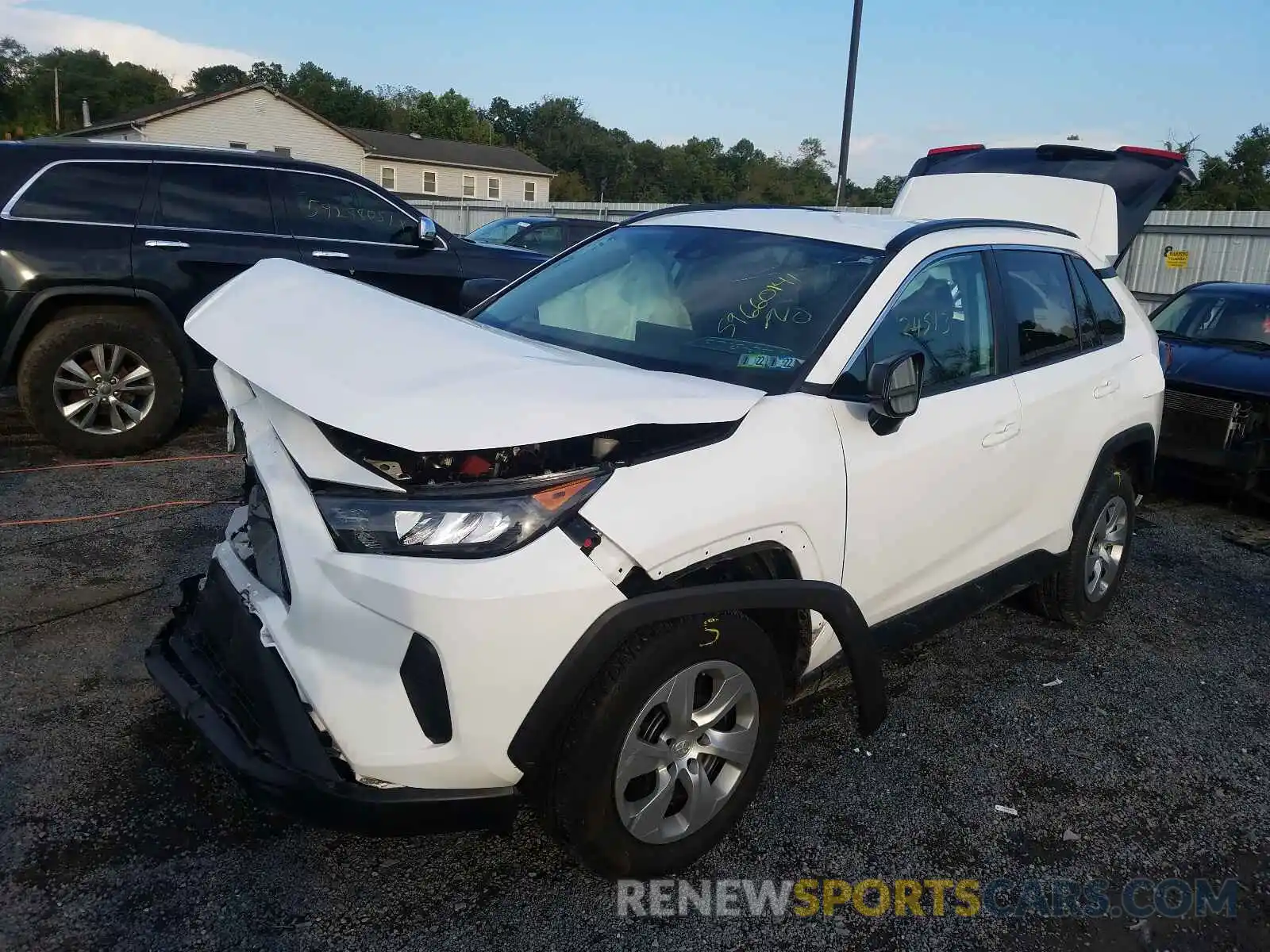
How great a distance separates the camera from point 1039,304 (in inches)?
163

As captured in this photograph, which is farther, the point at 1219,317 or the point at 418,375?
the point at 1219,317

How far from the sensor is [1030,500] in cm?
395

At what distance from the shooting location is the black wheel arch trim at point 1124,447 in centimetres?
437

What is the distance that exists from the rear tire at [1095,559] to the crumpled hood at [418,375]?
2.39 m

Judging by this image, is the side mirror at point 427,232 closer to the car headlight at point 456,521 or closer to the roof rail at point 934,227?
the roof rail at point 934,227

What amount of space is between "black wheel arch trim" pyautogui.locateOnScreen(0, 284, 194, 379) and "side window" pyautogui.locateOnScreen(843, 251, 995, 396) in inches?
204

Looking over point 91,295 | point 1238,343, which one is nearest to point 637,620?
point 91,295

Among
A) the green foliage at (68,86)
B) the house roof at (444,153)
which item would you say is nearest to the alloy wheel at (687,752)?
the house roof at (444,153)

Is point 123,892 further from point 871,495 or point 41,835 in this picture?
point 871,495

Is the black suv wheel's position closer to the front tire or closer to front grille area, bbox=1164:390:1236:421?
the front tire

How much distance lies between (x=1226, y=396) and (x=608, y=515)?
5956 millimetres

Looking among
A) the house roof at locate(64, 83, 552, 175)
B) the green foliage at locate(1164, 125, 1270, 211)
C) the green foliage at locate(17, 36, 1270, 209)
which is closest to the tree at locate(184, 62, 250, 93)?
the green foliage at locate(17, 36, 1270, 209)

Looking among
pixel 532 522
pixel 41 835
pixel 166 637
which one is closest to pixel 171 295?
pixel 166 637

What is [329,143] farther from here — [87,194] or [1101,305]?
[1101,305]
